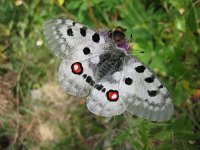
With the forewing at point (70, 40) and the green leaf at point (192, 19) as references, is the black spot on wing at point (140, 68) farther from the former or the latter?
the green leaf at point (192, 19)

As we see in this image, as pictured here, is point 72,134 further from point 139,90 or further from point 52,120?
point 139,90

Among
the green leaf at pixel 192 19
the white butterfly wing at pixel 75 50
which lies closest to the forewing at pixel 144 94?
the white butterfly wing at pixel 75 50

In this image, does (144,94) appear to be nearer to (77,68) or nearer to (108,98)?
(108,98)

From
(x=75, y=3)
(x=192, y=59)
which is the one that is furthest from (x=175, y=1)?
(x=75, y=3)

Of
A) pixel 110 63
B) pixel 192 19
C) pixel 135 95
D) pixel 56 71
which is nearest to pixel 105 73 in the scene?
pixel 110 63

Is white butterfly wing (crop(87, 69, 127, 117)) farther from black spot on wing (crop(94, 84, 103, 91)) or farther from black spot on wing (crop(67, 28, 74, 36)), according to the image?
black spot on wing (crop(67, 28, 74, 36))

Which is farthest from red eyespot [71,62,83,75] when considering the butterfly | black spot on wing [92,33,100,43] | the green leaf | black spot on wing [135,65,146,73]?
the green leaf
